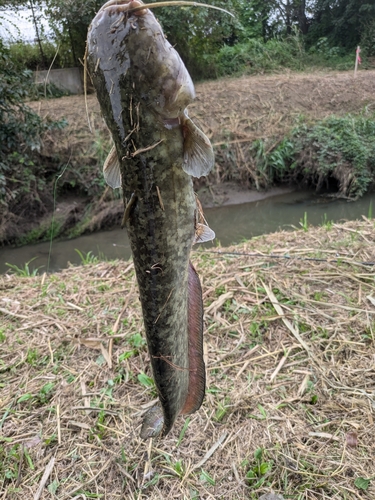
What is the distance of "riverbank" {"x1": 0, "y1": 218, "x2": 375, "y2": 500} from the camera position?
6.08 feet

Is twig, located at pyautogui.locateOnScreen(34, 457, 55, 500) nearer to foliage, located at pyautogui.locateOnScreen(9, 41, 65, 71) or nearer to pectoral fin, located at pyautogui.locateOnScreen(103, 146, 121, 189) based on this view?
pectoral fin, located at pyautogui.locateOnScreen(103, 146, 121, 189)

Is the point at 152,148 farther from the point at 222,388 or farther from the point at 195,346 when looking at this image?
the point at 222,388

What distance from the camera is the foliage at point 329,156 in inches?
316

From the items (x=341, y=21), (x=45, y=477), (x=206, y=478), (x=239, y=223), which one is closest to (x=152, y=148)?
(x=206, y=478)

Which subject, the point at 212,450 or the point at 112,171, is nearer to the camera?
the point at 112,171

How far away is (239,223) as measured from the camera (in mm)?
7754

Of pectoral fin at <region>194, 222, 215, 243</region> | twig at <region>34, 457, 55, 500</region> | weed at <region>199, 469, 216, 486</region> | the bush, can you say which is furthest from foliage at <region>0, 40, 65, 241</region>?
the bush

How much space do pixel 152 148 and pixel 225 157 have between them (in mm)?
7732

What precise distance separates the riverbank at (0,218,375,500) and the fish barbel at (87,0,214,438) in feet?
3.07

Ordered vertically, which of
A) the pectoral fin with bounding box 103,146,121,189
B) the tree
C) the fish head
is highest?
the tree

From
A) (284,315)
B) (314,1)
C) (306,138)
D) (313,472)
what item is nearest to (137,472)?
(313,472)

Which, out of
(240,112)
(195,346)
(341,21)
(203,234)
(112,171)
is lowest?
(240,112)

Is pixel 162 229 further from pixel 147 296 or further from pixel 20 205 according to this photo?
pixel 20 205

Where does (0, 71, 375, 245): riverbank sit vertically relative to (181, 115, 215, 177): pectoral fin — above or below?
below
